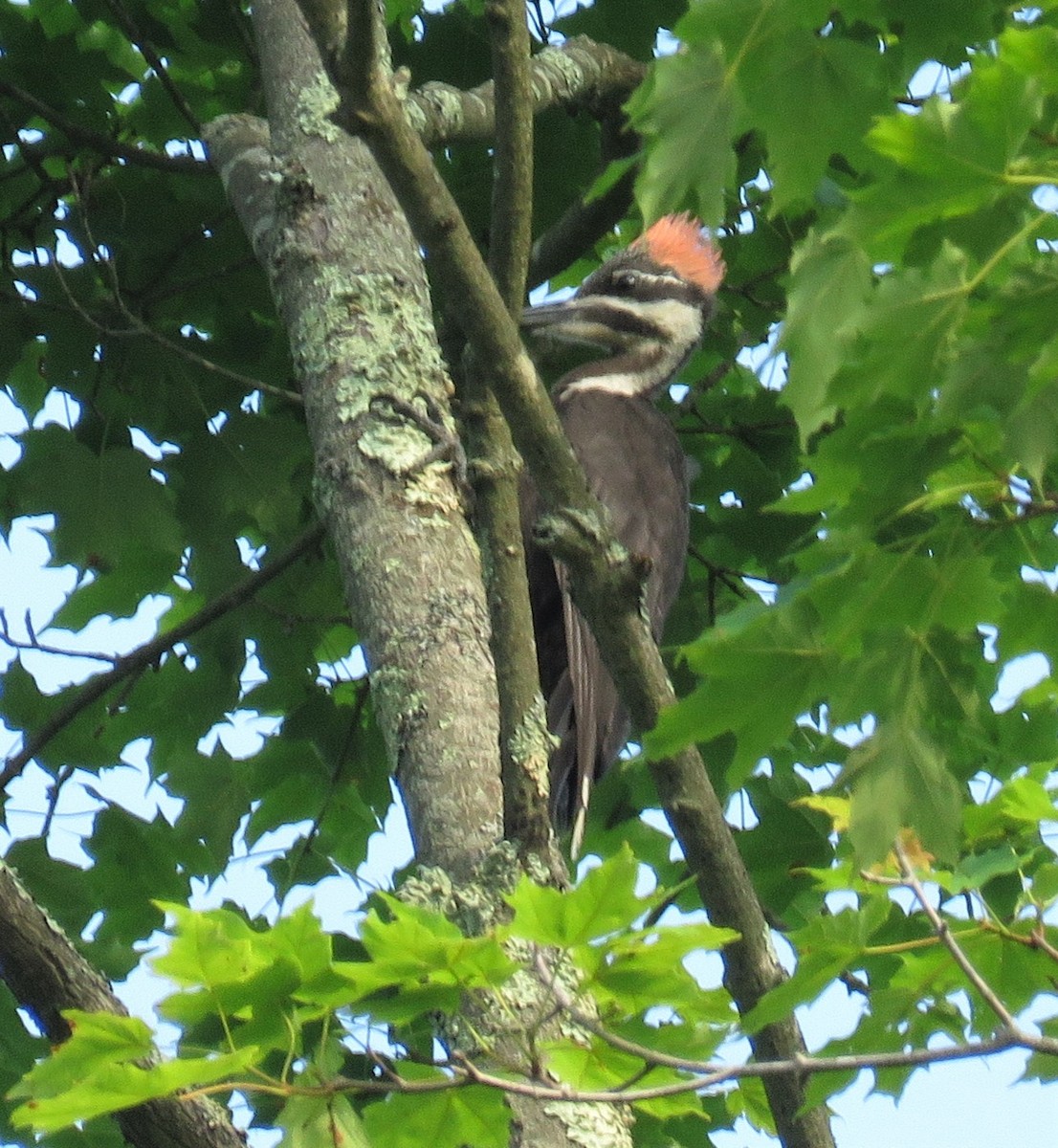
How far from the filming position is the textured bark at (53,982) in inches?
81.6

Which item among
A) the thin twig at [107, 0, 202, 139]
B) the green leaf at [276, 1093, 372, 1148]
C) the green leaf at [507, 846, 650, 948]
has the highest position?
the thin twig at [107, 0, 202, 139]

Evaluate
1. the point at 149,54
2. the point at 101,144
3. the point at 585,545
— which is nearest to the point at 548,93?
the point at 149,54

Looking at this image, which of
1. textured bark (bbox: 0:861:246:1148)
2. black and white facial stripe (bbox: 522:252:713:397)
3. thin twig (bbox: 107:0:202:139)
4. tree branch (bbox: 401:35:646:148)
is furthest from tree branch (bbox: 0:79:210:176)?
textured bark (bbox: 0:861:246:1148)

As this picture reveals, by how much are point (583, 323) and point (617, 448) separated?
22.4 inches

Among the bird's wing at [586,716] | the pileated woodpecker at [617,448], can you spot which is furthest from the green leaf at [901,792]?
the bird's wing at [586,716]

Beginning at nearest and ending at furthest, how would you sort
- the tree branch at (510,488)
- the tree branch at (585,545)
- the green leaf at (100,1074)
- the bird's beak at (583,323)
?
the green leaf at (100,1074)
the tree branch at (585,545)
the tree branch at (510,488)
the bird's beak at (583,323)

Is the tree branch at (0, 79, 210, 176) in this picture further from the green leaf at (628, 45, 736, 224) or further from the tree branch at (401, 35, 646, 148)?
the green leaf at (628, 45, 736, 224)

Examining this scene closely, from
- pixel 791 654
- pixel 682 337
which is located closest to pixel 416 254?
pixel 791 654

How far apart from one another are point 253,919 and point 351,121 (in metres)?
2.25

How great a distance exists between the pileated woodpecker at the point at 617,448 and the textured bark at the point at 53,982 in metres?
1.21

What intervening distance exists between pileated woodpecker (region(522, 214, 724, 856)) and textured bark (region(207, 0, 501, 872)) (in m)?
0.75

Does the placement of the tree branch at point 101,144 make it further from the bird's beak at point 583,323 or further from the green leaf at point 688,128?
the green leaf at point 688,128

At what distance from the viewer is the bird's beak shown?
4.76 metres

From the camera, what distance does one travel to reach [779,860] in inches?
140
